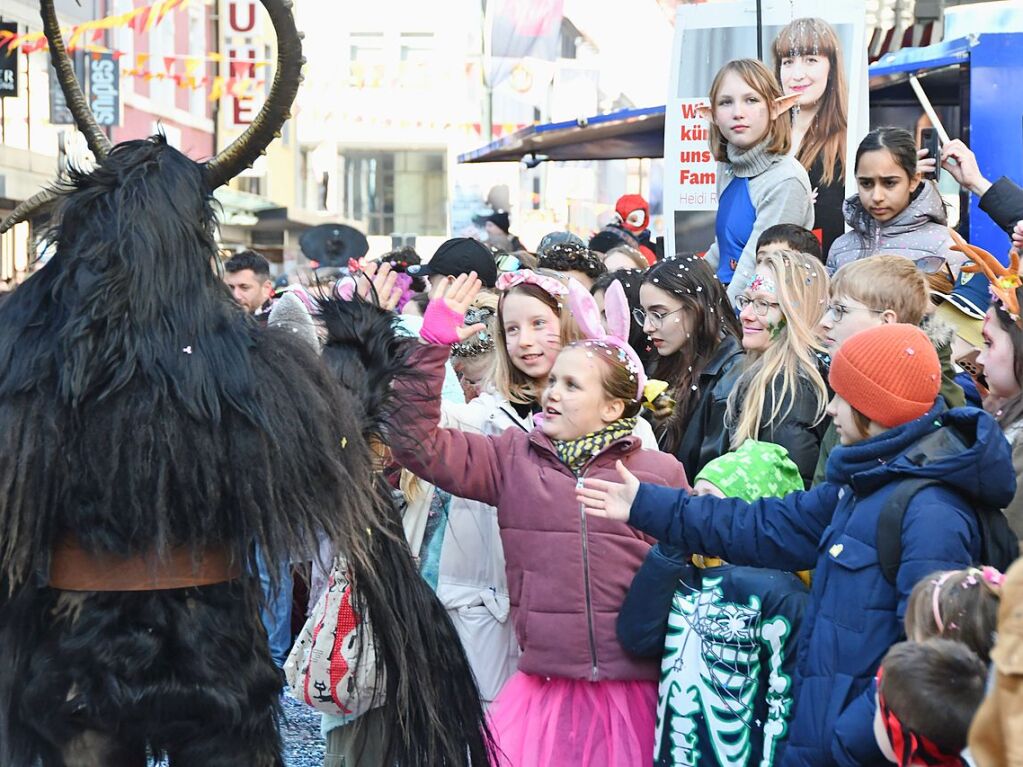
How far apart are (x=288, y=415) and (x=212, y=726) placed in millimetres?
673

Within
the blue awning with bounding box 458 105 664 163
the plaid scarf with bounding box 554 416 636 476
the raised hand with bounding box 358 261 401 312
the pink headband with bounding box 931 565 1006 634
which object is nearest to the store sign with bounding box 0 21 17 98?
the blue awning with bounding box 458 105 664 163

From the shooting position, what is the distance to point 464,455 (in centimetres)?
426

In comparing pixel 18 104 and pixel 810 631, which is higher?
pixel 18 104

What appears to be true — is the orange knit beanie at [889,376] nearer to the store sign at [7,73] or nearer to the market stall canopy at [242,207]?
the store sign at [7,73]

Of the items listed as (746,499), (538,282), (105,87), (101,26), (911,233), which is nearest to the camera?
(746,499)

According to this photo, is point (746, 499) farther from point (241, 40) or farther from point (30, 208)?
point (241, 40)

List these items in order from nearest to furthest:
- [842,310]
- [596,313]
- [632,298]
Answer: [842,310] → [596,313] → [632,298]

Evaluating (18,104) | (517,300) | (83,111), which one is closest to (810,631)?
(517,300)

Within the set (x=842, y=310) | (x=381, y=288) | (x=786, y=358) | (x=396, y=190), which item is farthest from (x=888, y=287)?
(x=396, y=190)

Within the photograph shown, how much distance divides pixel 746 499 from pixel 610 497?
1.60ft

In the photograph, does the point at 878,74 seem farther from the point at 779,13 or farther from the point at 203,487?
the point at 203,487

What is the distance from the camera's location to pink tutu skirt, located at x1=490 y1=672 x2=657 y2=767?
418cm

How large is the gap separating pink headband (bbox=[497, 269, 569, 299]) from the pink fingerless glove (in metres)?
0.80

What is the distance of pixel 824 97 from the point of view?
6.96 m
